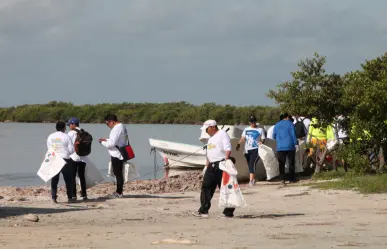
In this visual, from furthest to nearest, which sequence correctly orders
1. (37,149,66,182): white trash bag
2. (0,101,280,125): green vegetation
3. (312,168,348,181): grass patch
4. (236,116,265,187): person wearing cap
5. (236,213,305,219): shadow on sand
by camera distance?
1. (0,101,280,125): green vegetation
2. (312,168,348,181): grass patch
3. (236,116,265,187): person wearing cap
4. (37,149,66,182): white trash bag
5. (236,213,305,219): shadow on sand

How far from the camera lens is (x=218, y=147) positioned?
1302cm

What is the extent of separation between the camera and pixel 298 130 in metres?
21.7

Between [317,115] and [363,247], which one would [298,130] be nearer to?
[317,115]

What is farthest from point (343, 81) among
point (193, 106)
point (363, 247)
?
point (193, 106)

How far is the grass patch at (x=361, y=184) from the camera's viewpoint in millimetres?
16516

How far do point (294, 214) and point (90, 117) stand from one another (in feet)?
246

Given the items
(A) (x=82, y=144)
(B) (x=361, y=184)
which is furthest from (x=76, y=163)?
(B) (x=361, y=184)

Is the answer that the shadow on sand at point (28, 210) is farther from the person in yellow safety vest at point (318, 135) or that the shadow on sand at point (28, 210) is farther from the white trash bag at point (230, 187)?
the person in yellow safety vest at point (318, 135)

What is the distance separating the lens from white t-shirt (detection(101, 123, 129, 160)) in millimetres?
16047

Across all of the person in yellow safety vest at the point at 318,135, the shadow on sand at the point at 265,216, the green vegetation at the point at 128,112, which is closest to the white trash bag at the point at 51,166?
the shadow on sand at the point at 265,216

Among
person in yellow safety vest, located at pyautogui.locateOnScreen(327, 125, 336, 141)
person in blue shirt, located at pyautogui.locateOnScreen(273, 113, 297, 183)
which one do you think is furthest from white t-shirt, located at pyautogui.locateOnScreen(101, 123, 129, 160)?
person in yellow safety vest, located at pyautogui.locateOnScreen(327, 125, 336, 141)

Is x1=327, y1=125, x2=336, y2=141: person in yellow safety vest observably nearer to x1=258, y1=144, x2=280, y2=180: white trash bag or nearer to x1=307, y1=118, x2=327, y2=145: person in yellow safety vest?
x1=307, y1=118, x2=327, y2=145: person in yellow safety vest

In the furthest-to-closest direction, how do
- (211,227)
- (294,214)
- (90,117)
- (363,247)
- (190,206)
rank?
(90,117), (190,206), (294,214), (211,227), (363,247)

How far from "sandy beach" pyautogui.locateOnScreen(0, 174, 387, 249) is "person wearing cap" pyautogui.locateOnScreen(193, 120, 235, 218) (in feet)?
0.88
